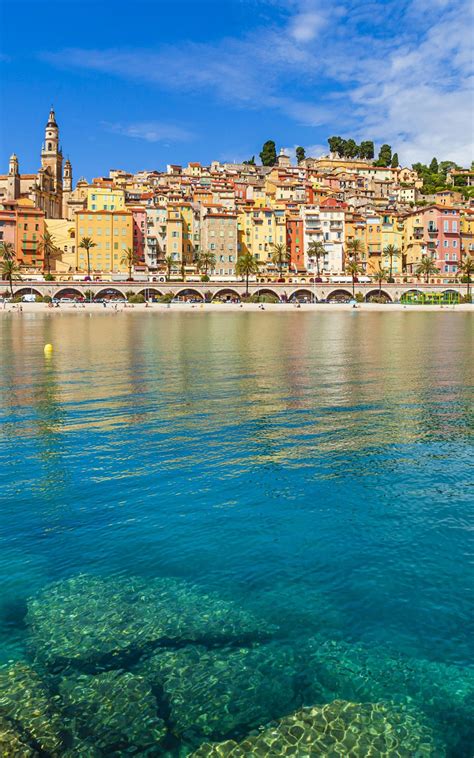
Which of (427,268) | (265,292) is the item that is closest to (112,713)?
(265,292)

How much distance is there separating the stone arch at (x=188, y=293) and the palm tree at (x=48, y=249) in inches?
1195

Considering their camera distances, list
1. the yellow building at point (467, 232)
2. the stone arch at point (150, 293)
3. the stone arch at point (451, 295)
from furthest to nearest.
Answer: the yellow building at point (467, 232) → the stone arch at point (451, 295) → the stone arch at point (150, 293)

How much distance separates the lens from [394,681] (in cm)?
604

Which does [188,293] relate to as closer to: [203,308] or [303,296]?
[203,308]

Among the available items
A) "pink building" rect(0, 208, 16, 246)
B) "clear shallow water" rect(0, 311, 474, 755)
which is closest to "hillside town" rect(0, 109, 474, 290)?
A: "pink building" rect(0, 208, 16, 246)

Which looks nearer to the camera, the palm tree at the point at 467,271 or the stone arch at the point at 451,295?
the palm tree at the point at 467,271

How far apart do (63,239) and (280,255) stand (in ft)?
177

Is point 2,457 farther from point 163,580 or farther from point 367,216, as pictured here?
point 367,216

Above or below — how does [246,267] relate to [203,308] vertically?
above

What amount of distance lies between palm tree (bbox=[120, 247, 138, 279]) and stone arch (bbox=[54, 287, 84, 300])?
13.2 m

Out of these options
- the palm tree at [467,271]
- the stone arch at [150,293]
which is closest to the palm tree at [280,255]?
the stone arch at [150,293]

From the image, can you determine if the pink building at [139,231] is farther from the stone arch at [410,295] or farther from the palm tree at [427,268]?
the palm tree at [427,268]

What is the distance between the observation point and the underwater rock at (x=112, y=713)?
5250 millimetres

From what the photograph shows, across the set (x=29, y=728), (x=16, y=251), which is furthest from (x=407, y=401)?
(x=16, y=251)
